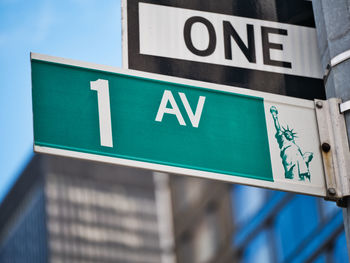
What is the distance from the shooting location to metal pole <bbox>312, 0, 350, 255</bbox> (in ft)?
13.9

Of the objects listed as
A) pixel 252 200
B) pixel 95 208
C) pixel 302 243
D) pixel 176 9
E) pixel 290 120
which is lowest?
pixel 290 120

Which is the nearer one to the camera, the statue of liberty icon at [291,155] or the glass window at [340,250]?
the statue of liberty icon at [291,155]

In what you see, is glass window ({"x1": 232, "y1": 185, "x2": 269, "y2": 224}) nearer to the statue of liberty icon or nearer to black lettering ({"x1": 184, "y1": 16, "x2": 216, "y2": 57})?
black lettering ({"x1": 184, "y1": 16, "x2": 216, "y2": 57})

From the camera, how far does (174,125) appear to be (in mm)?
4199

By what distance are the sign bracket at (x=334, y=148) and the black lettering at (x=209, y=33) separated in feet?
2.35

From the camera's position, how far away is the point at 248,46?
4801 millimetres

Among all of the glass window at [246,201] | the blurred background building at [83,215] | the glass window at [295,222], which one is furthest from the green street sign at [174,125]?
the blurred background building at [83,215]

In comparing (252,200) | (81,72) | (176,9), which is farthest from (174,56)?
(252,200)

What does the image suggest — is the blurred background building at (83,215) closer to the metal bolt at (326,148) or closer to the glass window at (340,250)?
the glass window at (340,250)

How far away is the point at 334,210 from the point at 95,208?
373 feet

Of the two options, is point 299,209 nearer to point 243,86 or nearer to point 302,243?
point 302,243

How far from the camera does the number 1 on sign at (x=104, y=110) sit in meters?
4.03

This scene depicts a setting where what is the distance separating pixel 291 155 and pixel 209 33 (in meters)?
0.94

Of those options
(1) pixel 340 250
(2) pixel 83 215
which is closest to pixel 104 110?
(1) pixel 340 250
